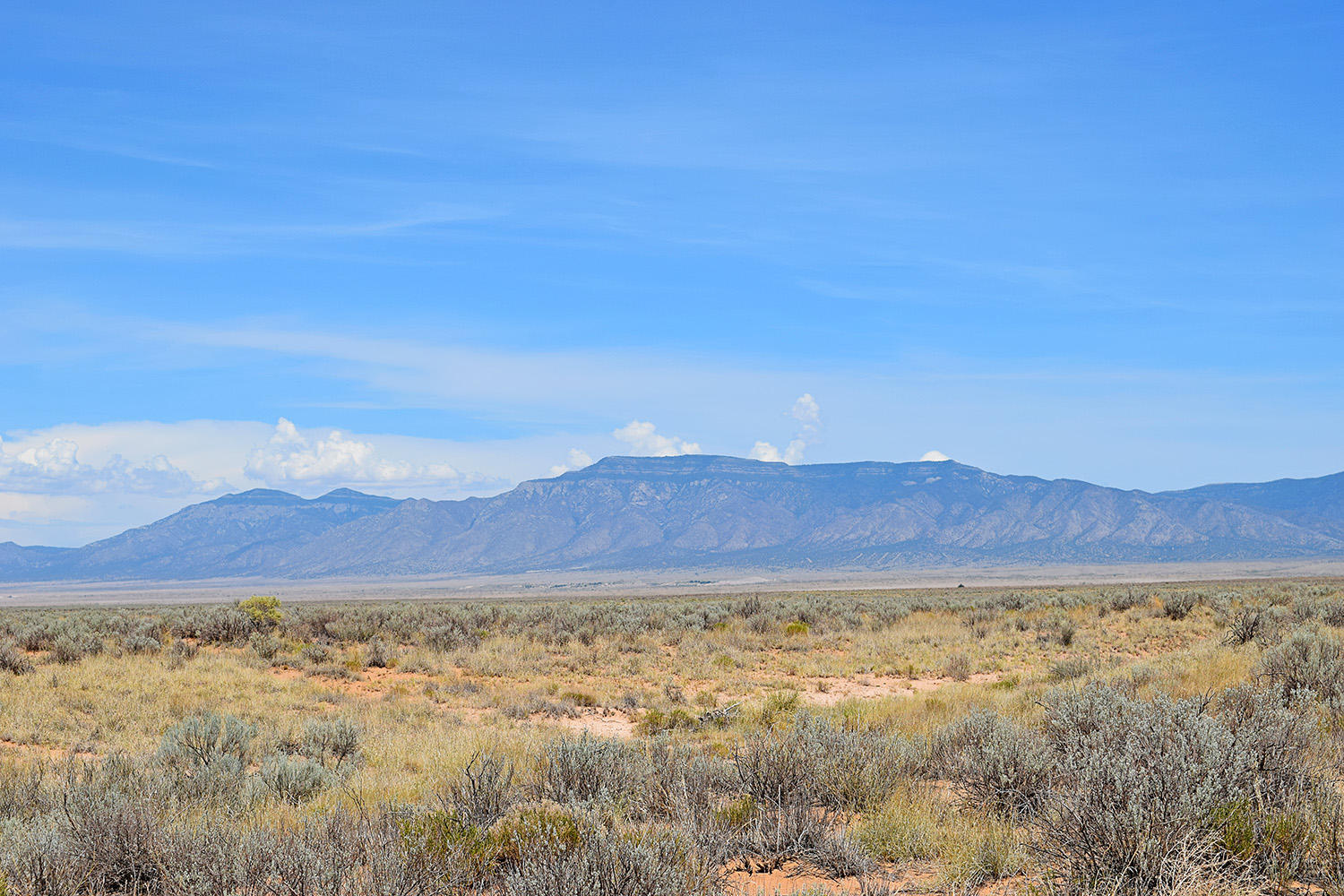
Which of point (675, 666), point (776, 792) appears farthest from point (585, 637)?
point (776, 792)

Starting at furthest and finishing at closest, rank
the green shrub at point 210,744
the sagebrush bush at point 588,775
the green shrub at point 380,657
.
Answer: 1. the green shrub at point 380,657
2. the green shrub at point 210,744
3. the sagebrush bush at point 588,775

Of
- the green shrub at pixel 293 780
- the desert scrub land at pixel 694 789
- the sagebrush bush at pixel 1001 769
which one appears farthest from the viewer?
the green shrub at pixel 293 780

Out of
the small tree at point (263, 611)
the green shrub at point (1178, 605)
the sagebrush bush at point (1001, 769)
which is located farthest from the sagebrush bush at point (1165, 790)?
the small tree at point (263, 611)

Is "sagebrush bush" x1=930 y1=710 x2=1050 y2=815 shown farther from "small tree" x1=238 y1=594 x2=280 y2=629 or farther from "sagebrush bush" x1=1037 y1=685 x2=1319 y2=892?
"small tree" x1=238 y1=594 x2=280 y2=629

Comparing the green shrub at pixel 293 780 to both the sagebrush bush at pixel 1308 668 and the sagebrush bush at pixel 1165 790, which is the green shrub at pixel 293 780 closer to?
the sagebrush bush at pixel 1165 790

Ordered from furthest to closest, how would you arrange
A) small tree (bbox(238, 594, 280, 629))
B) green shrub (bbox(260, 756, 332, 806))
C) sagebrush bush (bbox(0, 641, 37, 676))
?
small tree (bbox(238, 594, 280, 629)) → sagebrush bush (bbox(0, 641, 37, 676)) → green shrub (bbox(260, 756, 332, 806))

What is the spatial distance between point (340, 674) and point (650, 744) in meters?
12.1

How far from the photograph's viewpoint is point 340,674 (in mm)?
19734

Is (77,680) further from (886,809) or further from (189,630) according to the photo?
(886,809)

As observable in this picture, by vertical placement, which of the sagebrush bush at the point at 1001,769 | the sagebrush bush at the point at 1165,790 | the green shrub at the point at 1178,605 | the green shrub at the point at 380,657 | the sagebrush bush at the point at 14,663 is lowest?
the green shrub at the point at 1178,605

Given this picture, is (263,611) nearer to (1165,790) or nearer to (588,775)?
(588,775)

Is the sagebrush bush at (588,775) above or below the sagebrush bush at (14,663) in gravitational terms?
above

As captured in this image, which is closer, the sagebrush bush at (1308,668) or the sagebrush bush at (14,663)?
the sagebrush bush at (1308,668)

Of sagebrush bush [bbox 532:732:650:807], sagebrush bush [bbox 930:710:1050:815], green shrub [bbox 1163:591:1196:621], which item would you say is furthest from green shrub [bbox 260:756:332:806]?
green shrub [bbox 1163:591:1196:621]
